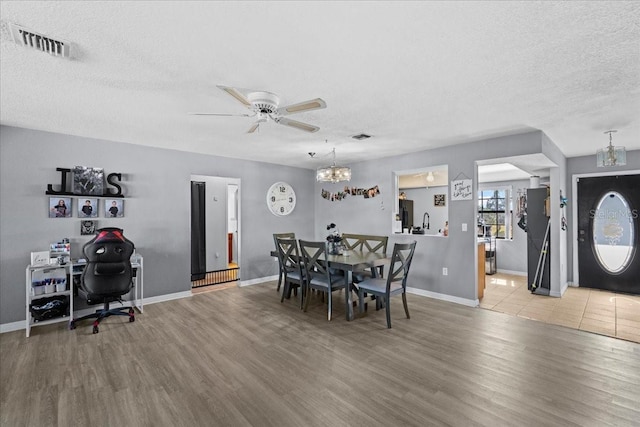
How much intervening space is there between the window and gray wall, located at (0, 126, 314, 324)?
449 cm

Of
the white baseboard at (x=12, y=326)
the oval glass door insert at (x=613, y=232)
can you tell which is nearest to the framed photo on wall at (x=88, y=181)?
the white baseboard at (x=12, y=326)

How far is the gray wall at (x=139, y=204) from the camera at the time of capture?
3.52 m

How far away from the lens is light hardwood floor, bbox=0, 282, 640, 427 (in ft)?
6.56

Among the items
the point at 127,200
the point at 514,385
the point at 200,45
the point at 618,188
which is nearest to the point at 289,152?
the point at 127,200

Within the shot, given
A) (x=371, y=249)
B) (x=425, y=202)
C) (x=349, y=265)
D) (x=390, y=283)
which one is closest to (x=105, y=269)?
(x=349, y=265)

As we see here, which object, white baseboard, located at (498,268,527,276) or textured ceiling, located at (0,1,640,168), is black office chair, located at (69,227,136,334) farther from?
white baseboard, located at (498,268,527,276)

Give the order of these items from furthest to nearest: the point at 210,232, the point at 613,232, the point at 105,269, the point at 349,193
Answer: the point at 210,232 → the point at 349,193 → the point at 613,232 → the point at 105,269

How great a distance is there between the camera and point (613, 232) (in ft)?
16.8

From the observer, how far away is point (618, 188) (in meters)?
5.07

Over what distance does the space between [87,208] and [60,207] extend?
0.27m

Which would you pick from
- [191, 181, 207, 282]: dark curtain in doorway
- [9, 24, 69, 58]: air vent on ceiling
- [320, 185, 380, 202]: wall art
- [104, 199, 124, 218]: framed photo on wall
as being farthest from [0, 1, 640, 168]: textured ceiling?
[191, 181, 207, 282]: dark curtain in doorway

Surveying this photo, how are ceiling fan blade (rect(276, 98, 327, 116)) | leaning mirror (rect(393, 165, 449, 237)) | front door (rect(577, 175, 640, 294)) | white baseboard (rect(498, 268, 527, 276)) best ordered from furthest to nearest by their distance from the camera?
1. leaning mirror (rect(393, 165, 449, 237))
2. white baseboard (rect(498, 268, 527, 276))
3. front door (rect(577, 175, 640, 294))
4. ceiling fan blade (rect(276, 98, 327, 116))

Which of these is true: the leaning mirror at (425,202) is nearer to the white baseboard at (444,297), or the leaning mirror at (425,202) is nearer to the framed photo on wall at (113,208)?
the white baseboard at (444,297)

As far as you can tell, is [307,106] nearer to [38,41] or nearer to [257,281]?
[38,41]
